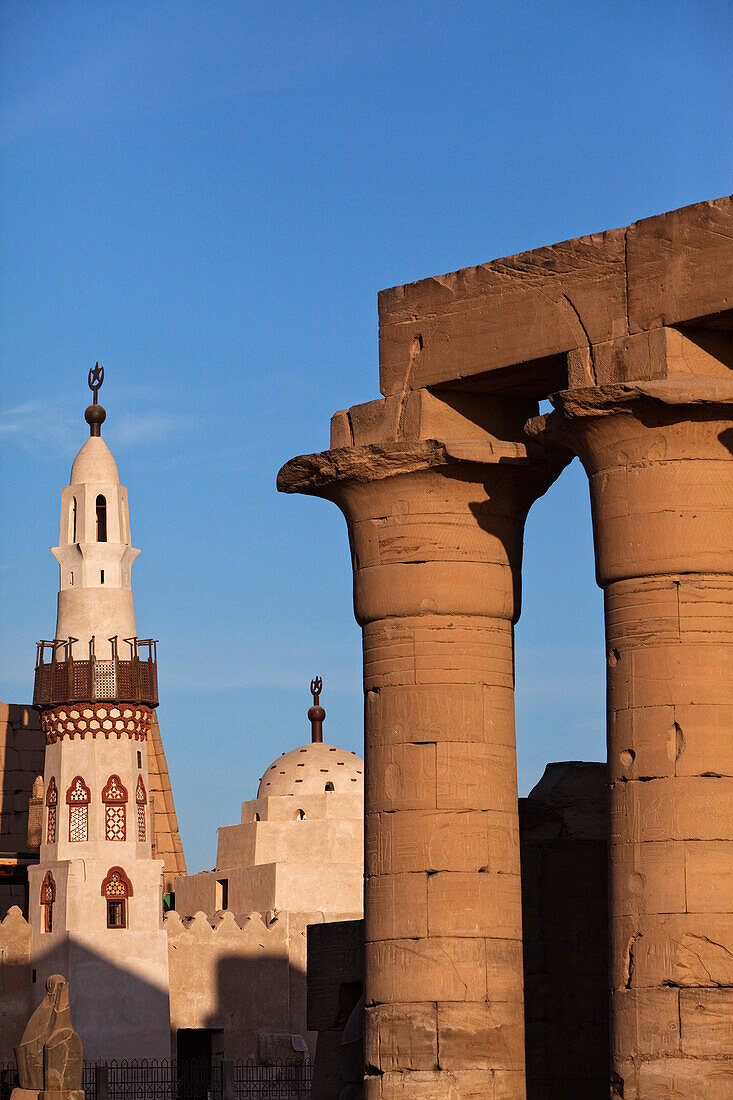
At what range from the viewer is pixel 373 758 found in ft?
48.3

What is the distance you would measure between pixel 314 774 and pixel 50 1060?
87.3 ft

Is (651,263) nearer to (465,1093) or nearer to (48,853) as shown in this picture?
(465,1093)

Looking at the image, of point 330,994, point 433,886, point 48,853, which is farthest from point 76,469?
point 433,886

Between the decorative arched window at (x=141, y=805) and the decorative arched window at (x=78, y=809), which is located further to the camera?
the decorative arched window at (x=141, y=805)

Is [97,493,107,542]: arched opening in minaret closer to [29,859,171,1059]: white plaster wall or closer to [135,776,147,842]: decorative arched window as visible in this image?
[135,776,147,842]: decorative arched window

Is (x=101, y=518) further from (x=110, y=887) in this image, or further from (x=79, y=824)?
(x=110, y=887)

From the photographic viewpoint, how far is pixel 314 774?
48.5 m

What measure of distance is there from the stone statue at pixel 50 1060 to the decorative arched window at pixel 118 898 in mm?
18779

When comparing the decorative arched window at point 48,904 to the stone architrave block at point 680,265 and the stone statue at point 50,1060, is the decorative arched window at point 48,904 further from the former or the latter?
the stone architrave block at point 680,265

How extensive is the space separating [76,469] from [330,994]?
28.1m

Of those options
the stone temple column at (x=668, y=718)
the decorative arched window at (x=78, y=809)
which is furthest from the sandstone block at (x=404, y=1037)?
the decorative arched window at (x=78, y=809)

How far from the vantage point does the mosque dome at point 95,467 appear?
144 ft

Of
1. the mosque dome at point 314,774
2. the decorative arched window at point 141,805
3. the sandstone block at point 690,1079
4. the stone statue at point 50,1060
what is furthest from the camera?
the mosque dome at point 314,774

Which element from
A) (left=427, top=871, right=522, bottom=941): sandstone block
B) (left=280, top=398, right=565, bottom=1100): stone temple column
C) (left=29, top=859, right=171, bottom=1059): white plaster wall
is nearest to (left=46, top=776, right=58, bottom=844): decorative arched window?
(left=29, top=859, right=171, bottom=1059): white plaster wall
